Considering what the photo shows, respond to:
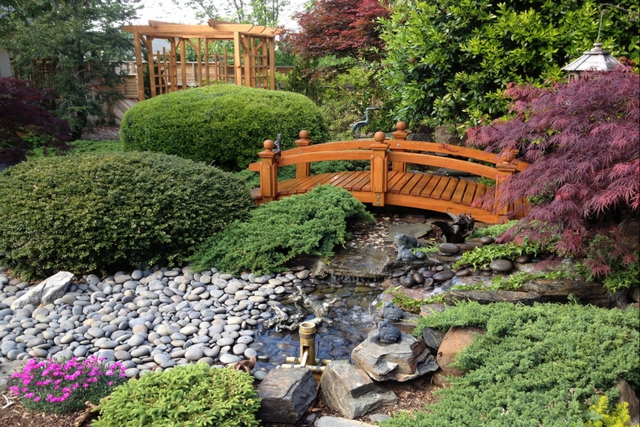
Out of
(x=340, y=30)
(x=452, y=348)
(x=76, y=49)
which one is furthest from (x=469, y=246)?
(x=76, y=49)

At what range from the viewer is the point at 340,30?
38.2ft

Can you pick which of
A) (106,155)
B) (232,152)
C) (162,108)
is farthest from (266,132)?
(106,155)

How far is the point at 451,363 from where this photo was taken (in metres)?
3.52

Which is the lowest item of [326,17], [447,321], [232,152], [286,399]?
[286,399]

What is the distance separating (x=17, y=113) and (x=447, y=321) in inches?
239

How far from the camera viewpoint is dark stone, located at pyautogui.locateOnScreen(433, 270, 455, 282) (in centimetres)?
499

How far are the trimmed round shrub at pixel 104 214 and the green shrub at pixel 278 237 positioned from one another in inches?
8.8

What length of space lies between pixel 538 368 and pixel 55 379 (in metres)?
2.90

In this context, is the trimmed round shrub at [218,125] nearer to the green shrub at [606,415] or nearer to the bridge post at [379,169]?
the bridge post at [379,169]

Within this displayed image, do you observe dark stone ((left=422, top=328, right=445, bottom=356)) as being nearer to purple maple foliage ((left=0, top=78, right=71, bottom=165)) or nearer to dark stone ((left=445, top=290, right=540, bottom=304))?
dark stone ((left=445, top=290, right=540, bottom=304))

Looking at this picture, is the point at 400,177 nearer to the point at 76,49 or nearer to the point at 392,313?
the point at 392,313

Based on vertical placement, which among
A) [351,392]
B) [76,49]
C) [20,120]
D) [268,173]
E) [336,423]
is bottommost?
[336,423]

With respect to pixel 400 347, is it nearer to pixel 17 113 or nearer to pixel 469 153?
pixel 469 153

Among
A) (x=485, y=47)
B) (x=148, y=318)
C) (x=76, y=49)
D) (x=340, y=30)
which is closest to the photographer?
(x=148, y=318)
